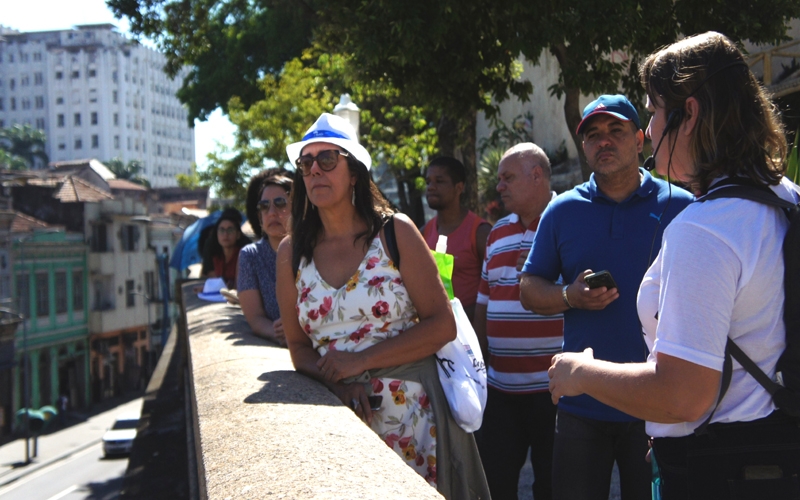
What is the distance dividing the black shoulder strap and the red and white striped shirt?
130 cm

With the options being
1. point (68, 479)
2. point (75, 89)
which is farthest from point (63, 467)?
point (75, 89)

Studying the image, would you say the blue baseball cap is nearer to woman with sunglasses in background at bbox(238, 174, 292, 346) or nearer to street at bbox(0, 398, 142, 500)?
woman with sunglasses in background at bbox(238, 174, 292, 346)

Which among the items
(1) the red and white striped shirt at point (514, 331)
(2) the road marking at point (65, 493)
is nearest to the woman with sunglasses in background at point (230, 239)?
(1) the red and white striped shirt at point (514, 331)

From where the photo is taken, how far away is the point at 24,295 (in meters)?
46.1

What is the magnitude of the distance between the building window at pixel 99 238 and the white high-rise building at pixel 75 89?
3287 inches

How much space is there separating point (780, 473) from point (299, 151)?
2.23 m

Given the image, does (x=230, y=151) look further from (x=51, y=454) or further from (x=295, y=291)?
(x=51, y=454)

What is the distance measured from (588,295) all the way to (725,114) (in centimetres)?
136

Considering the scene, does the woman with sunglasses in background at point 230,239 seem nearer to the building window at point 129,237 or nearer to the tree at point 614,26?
the tree at point 614,26

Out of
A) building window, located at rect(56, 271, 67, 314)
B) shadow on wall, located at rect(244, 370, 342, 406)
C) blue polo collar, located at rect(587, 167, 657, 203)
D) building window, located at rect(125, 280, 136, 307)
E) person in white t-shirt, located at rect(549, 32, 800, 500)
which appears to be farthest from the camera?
building window, located at rect(125, 280, 136, 307)

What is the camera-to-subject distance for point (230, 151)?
21344 millimetres

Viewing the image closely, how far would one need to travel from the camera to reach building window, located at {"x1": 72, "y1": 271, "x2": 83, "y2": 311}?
2053 inches

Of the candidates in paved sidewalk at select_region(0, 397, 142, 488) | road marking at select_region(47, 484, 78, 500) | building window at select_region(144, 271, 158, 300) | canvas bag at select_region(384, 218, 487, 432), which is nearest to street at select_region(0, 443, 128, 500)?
road marking at select_region(47, 484, 78, 500)

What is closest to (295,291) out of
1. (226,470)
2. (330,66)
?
(226,470)
